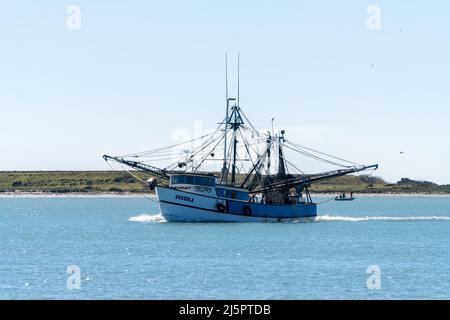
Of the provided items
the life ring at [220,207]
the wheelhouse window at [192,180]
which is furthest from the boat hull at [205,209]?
the wheelhouse window at [192,180]

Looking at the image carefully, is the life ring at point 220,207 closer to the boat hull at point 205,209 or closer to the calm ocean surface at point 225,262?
the boat hull at point 205,209

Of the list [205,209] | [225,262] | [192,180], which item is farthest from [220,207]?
[225,262]

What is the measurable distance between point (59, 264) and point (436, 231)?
44.6 m

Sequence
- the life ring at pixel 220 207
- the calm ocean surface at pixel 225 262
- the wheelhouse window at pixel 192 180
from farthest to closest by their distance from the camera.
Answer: the life ring at pixel 220 207 < the wheelhouse window at pixel 192 180 < the calm ocean surface at pixel 225 262

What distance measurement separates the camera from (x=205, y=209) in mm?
82625

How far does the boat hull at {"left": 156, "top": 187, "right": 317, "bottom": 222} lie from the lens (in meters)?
81.6

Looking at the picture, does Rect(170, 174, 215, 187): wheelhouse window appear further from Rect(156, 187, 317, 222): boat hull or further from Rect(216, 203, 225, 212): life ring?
Rect(216, 203, 225, 212): life ring

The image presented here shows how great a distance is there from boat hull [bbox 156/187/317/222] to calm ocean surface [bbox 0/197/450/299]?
5.18 feet

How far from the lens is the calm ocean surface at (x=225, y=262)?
133 feet

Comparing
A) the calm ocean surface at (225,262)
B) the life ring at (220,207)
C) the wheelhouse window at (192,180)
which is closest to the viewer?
the calm ocean surface at (225,262)

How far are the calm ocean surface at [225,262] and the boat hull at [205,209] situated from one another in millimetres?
1578

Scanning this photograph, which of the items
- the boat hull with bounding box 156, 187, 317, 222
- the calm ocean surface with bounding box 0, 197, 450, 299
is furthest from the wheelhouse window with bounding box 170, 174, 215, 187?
the calm ocean surface with bounding box 0, 197, 450, 299
